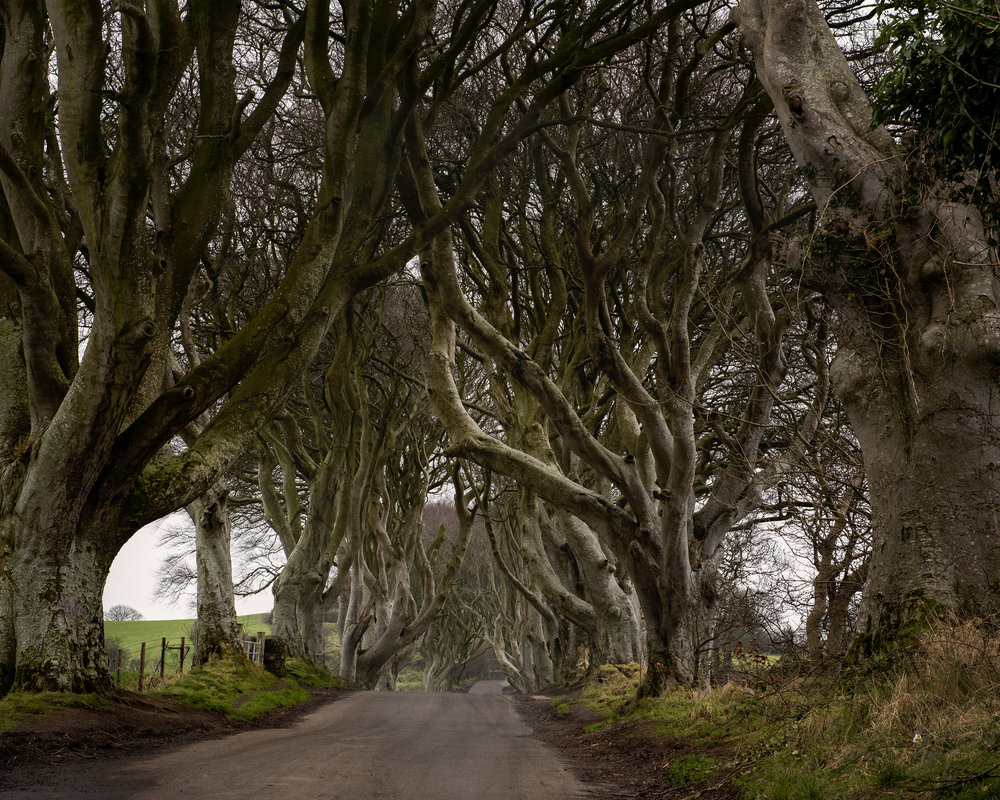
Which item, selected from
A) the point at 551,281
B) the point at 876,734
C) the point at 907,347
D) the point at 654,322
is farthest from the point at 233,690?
the point at 907,347

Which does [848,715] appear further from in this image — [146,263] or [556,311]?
[556,311]

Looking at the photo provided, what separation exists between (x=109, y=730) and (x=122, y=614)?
55.4 metres

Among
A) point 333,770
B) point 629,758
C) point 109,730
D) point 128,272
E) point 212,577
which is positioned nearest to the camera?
point 333,770

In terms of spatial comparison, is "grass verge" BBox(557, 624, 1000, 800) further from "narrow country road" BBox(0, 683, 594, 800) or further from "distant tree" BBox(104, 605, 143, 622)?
"distant tree" BBox(104, 605, 143, 622)

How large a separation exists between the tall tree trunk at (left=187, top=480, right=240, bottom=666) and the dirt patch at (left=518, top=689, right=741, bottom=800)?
539 centimetres

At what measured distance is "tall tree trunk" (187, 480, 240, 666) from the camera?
12109 millimetres

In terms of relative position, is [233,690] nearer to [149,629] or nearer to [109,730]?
[109,730]

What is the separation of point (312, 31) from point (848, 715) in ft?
28.2

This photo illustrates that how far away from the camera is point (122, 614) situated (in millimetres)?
54562

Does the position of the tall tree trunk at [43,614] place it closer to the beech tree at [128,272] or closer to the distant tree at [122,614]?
the beech tree at [128,272]

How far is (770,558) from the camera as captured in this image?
997 cm

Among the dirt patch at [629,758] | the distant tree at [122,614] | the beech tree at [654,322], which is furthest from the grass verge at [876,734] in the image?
the distant tree at [122,614]

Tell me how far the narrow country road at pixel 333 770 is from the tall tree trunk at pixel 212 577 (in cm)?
371

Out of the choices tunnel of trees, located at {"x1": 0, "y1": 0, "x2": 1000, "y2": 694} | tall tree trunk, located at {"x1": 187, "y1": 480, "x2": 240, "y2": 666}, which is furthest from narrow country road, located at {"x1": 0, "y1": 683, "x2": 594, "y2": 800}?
tall tree trunk, located at {"x1": 187, "y1": 480, "x2": 240, "y2": 666}
